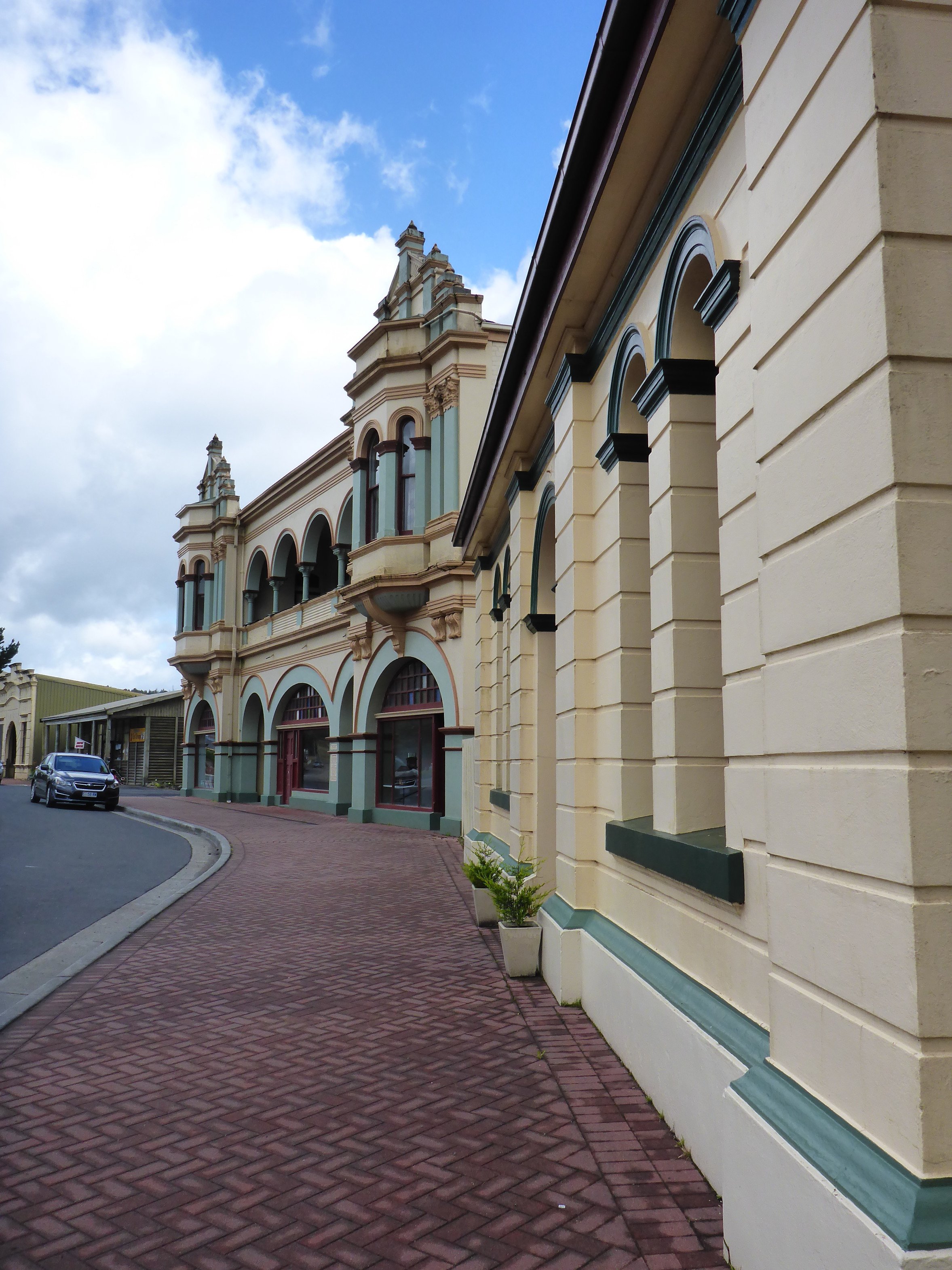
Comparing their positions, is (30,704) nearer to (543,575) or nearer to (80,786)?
(80,786)

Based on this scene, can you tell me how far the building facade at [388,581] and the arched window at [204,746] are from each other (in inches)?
175

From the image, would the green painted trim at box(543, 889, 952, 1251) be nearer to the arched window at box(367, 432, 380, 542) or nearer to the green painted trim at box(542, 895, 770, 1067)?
the green painted trim at box(542, 895, 770, 1067)

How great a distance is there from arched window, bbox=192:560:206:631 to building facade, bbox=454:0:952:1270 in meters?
26.9

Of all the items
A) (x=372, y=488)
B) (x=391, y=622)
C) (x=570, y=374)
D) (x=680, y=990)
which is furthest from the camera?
(x=372, y=488)

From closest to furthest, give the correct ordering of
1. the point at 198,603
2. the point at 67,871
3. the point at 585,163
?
1. the point at 585,163
2. the point at 67,871
3. the point at 198,603

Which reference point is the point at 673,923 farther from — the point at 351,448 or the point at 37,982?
the point at 351,448

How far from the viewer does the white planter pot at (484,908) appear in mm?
8977

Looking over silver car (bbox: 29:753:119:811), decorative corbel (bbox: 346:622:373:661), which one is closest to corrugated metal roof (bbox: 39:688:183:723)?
silver car (bbox: 29:753:119:811)

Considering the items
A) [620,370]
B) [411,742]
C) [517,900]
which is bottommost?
[517,900]

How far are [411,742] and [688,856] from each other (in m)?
16.0

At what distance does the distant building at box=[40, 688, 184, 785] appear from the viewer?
43031mm

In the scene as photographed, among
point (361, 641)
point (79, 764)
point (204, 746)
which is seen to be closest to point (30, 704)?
point (204, 746)

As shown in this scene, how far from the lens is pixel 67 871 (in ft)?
43.3

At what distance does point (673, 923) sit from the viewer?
15.4 ft
